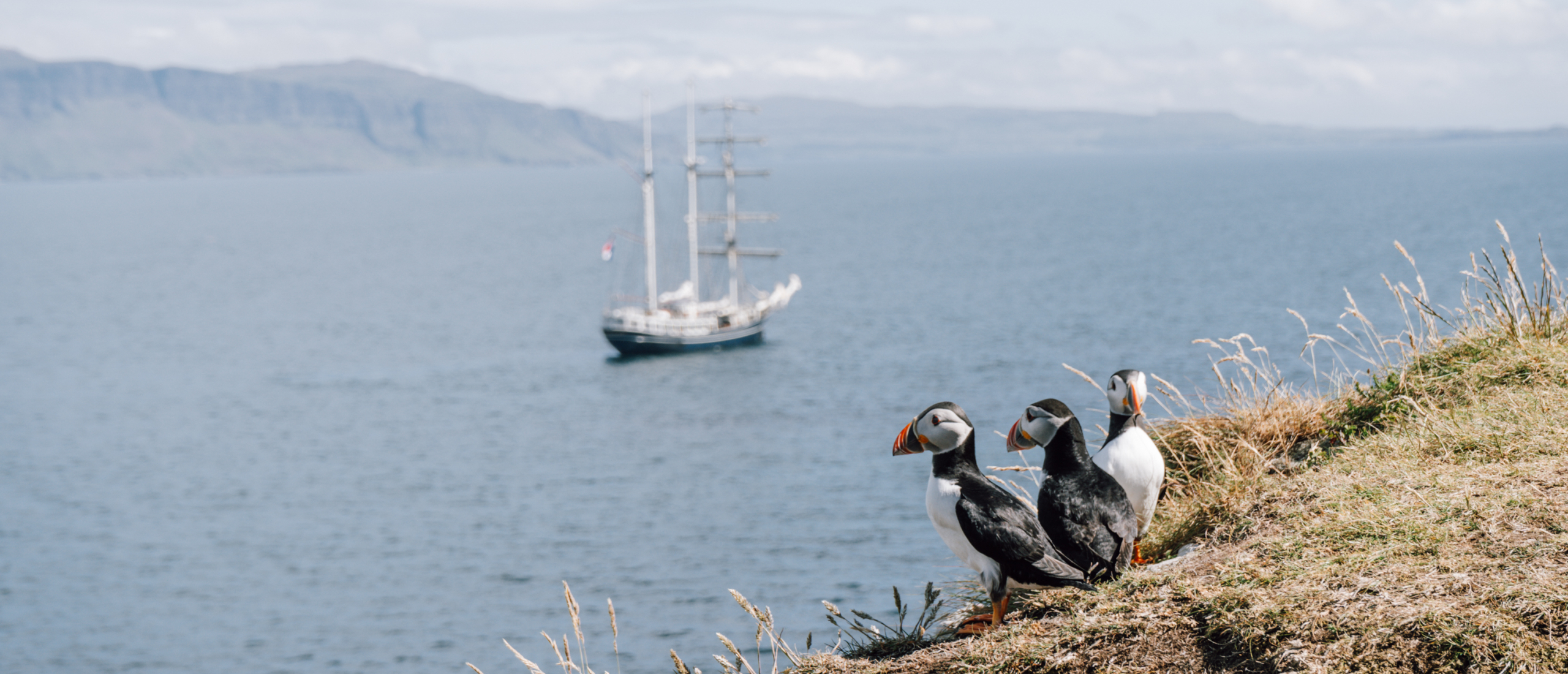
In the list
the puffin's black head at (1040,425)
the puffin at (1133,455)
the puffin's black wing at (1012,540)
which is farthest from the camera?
the puffin at (1133,455)

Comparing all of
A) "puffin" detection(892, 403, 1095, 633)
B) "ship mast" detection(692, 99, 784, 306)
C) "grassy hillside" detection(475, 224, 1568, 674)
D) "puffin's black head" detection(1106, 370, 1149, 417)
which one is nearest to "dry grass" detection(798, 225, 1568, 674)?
"grassy hillside" detection(475, 224, 1568, 674)

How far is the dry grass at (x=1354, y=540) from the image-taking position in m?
4.36

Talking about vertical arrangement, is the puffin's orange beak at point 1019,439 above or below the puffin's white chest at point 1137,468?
above

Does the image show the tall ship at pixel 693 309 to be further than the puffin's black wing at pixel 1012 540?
Yes

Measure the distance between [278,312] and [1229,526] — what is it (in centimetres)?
9748

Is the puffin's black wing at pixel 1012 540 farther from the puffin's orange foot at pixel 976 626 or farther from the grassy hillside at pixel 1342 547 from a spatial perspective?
the puffin's orange foot at pixel 976 626

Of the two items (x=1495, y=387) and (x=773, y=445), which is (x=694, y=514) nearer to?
(x=773, y=445)

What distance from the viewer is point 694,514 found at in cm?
3803

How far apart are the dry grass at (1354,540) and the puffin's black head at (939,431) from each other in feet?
2.81

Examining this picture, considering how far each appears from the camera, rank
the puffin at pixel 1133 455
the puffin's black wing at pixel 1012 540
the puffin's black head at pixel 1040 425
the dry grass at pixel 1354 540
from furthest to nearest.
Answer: the puffin at pixel 1133 455, the puffin's black head at pixel 1040 425, the puffin's black wing at pixel 1012 540, the dry grass at pixel 1354 540

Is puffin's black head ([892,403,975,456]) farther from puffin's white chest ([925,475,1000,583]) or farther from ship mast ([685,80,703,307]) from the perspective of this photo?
ship mast ([685,80,703,307])

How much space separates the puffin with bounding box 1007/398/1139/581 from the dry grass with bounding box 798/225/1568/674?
10.1 inches

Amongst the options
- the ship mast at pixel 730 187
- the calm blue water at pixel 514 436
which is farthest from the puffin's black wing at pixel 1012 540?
the ship mast at pixel 730 187

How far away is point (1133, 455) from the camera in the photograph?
6.14 metres
